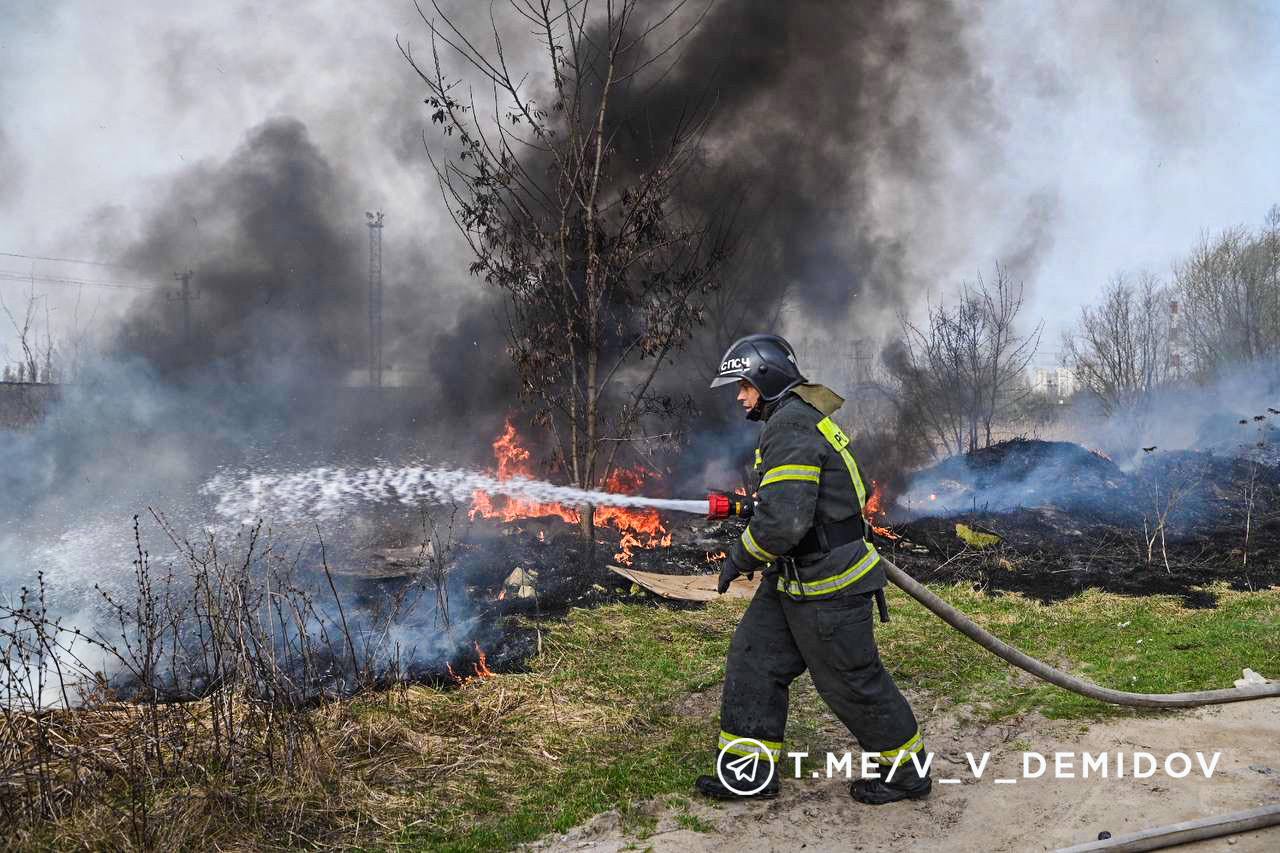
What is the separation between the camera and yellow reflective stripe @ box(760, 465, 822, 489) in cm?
358

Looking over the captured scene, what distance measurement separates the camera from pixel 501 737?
444 cm

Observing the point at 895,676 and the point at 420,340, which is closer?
the point at 895,676

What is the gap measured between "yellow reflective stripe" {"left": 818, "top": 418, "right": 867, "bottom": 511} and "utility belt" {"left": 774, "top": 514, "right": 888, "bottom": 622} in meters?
0.13

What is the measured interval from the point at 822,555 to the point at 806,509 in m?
0.23

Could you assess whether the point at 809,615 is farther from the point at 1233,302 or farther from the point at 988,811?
the point at 1233,302

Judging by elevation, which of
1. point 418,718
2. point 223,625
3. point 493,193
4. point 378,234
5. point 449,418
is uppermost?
point 378,234

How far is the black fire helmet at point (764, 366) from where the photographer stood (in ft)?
12.8

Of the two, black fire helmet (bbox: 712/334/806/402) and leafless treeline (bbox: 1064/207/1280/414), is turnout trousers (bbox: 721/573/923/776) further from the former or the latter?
leafless treeline (bbox: 1064/207/1280/414)

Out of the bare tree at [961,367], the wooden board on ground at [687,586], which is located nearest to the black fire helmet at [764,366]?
the wooden board on ground at [687,586]

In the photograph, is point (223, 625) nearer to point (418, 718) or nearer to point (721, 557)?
point (418, 718)

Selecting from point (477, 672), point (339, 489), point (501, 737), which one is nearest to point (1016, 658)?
point (501, 737)

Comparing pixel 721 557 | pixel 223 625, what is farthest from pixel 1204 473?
Result: pixel 223 625

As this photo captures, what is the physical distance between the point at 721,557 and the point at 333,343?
11.7 metres

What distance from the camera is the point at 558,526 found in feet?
38.7
